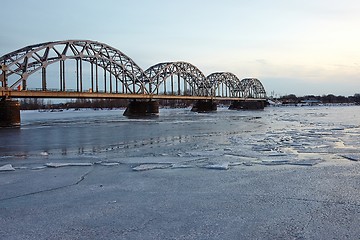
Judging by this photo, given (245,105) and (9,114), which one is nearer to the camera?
(9,114)

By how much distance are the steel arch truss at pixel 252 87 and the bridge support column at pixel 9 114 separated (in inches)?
4442

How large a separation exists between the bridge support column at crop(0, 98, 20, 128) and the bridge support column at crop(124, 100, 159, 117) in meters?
31.0

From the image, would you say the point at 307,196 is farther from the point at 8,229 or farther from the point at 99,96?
the point at 99,96

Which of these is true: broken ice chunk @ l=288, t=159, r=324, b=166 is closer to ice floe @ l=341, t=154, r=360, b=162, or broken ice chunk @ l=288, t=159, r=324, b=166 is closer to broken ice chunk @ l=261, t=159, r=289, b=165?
broken ice chunk @ l=261, t=159, r=289, b=165

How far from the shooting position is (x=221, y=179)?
23.9ft

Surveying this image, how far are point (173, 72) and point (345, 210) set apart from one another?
85317 mm

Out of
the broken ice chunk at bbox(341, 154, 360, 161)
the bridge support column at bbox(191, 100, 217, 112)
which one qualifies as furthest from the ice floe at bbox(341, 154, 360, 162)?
the bridge support column at bbox(191, 100, 217, 112)

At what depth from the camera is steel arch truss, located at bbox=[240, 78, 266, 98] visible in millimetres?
142975

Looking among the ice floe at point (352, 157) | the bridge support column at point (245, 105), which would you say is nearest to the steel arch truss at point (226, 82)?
the bridge support column at point (245, 105)

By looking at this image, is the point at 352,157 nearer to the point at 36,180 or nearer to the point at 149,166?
the point at 149,166

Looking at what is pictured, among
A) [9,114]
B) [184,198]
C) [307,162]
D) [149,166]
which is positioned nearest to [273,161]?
[307,162]

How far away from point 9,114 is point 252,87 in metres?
130

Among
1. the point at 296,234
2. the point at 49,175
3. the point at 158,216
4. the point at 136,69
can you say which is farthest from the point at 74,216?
the point at 136,69

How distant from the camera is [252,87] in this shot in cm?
15350
